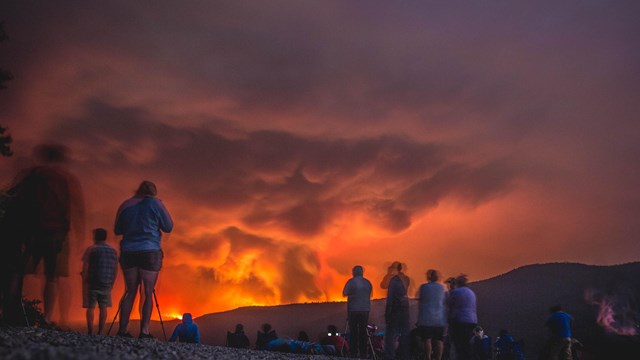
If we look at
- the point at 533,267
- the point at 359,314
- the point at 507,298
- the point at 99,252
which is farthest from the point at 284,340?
the point at 533,267

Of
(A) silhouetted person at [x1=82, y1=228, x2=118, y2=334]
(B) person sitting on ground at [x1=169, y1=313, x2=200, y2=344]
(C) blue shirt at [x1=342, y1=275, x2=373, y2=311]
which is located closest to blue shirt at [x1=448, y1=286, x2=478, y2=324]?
(C) blue shirt at [x1=342, y1=275, x2=373, y2=311]

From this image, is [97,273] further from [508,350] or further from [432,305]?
[508,350]

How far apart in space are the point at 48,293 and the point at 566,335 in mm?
12836

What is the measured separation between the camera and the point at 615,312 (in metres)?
51.3

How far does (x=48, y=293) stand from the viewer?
8.50 metres

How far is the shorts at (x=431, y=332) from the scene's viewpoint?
1247 centimetres

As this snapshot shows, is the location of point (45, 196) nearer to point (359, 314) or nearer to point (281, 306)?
point (359, 314)

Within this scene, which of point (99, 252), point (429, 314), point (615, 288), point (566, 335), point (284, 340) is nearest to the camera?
point (99, 252)

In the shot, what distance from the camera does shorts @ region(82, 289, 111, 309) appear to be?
437 inches

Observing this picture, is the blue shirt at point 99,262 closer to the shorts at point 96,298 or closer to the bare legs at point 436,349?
the shorts at point 96,298

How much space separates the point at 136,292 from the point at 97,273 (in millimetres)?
3407

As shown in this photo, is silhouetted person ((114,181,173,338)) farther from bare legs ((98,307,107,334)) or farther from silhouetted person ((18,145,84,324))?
bare legs ((98,307,107,334))

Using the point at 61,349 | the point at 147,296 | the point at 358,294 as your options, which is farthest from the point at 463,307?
the point at 61,349

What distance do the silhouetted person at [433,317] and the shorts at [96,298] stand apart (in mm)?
7670
